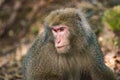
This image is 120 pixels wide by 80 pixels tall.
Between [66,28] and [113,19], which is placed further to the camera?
[113,19]

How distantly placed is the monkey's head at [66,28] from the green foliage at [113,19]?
222cm

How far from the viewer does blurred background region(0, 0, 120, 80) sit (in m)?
8.12

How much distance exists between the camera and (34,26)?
1117 cm

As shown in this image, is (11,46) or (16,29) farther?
(16,29)

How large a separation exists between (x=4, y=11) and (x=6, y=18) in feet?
0.86

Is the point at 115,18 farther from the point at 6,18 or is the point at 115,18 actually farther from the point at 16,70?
the point at 6,18

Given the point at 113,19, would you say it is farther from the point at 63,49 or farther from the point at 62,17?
the point at 63,49

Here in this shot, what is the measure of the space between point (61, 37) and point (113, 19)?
2.59 m

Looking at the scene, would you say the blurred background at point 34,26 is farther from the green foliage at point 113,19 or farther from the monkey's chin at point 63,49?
the monkey's chin at point 63,49

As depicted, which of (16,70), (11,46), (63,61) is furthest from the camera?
(11,46)

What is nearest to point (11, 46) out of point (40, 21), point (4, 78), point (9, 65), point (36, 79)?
point (40, 21)

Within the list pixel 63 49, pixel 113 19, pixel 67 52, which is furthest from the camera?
pixel 113 19

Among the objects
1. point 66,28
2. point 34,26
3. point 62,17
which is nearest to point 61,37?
point 66,28

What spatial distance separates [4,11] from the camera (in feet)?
40.4
